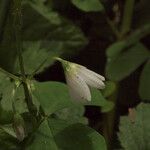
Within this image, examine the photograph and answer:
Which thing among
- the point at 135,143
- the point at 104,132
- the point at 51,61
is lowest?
the point at 104,132

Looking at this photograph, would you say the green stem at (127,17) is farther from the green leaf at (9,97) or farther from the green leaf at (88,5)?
the green leaf at (9,97)

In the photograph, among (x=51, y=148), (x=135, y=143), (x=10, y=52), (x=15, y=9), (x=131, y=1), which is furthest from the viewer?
(x=131, y=1)

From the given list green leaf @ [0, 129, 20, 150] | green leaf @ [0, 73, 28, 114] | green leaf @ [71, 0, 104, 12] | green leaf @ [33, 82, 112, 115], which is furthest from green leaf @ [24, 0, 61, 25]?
green leaf @ [0, 129, 20, 150]

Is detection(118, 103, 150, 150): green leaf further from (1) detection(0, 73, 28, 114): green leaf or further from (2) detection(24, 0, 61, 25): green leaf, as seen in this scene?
(2) detection(24, 0, 61, 25): green leaf

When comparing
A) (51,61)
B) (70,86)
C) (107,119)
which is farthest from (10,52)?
(70,86)

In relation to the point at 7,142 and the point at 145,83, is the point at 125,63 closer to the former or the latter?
the point at 145,83

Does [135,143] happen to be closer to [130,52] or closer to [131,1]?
[130,52]

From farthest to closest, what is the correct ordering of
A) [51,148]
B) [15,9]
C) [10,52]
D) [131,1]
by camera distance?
[131,1], [10,52], [51,148], [15,9]
